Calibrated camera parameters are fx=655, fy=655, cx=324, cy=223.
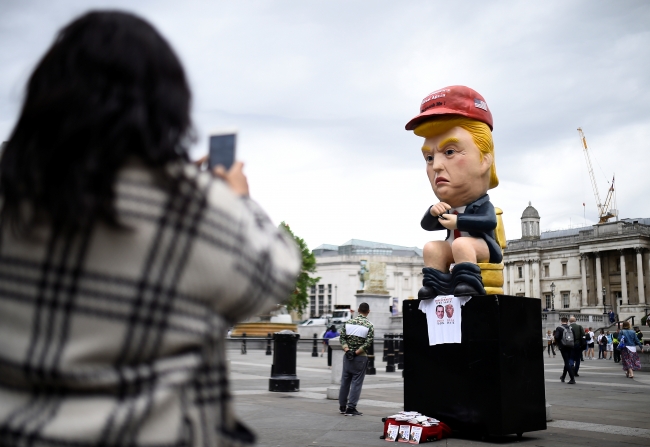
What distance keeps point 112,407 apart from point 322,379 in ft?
52.9

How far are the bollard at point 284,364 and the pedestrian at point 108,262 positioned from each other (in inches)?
482

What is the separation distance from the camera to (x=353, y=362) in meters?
10.5

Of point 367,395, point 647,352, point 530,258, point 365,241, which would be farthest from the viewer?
point 365,241

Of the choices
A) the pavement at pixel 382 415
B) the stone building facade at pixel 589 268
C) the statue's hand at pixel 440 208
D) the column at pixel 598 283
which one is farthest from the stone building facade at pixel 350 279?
the statue's hand at pixel 440 208

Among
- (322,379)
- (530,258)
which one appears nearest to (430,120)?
(322,379)

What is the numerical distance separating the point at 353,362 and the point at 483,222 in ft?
12.0

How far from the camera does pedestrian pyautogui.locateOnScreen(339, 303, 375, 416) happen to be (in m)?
10.2

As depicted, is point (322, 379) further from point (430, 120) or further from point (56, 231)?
point (56, 231)

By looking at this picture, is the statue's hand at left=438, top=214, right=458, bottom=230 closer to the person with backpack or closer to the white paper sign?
the white paper sign

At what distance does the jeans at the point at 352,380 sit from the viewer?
10.2 m

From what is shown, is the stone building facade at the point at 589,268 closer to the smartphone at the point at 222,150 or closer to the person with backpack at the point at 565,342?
the person with backpack at the point at 565,342

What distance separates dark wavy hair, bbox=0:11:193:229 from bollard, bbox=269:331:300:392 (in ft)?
40.5

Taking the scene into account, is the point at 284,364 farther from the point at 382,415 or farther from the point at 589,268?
the point at 589,268

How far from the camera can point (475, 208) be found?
8266 mm
